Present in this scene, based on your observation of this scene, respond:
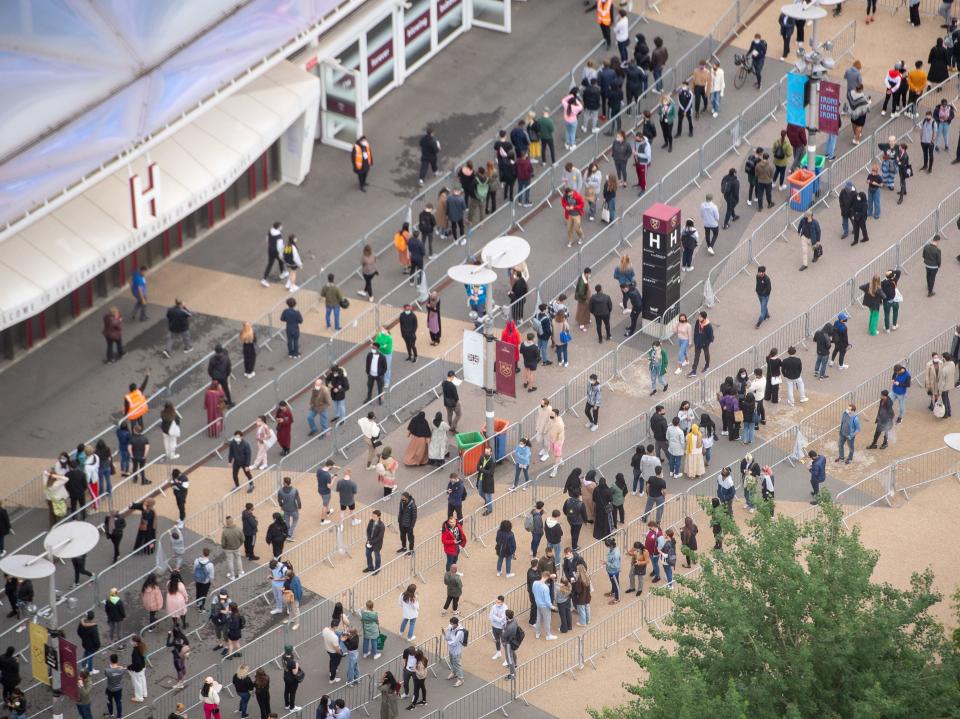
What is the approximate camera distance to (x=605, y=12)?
5494cm

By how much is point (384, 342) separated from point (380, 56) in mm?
10901

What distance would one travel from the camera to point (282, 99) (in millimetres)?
50844

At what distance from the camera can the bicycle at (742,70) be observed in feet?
177

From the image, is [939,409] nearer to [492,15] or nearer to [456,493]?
[456,493]

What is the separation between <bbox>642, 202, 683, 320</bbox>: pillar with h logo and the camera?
46469mm

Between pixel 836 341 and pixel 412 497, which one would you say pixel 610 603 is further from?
pixel 836 341

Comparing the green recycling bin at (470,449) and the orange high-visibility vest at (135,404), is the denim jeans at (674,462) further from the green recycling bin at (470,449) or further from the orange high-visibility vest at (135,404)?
the orange high-visibility vest at (135,404)

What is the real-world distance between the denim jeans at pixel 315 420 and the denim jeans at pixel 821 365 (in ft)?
31.8

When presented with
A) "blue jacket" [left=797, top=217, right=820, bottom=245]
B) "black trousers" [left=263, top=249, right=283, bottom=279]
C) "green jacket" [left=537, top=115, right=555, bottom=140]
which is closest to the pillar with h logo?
"blue jacket" [left=797, top=217, right=820, bottom=245]

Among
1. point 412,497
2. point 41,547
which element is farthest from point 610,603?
point 41,547

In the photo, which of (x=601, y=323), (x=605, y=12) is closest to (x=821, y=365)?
(x=601, y=323)

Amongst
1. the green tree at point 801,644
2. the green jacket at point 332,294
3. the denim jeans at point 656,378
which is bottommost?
the green tree at point 801,644

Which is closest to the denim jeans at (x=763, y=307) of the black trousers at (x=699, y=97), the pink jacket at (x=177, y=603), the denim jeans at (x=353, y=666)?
the black trousers at (x=699, y=97)

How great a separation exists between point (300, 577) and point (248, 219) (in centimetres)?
1180
